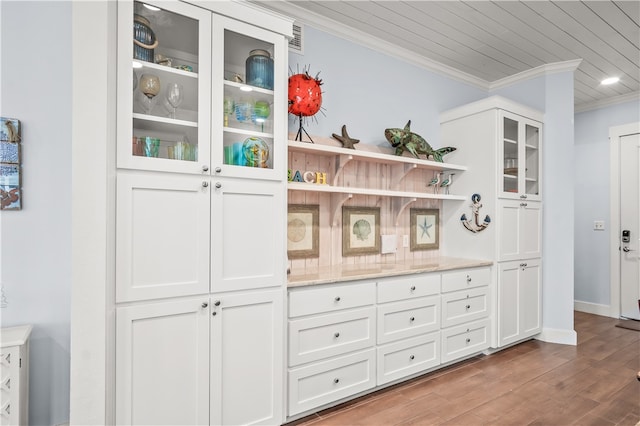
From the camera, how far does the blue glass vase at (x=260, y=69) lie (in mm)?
1974

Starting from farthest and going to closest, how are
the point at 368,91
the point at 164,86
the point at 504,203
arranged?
1. the point at 504,203
2. the point at 368,91
3. the point at 164,86

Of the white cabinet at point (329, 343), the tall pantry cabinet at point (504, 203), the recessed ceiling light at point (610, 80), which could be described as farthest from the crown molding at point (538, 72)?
the white cabinet at point (329, 343)

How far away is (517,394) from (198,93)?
285 centimetres

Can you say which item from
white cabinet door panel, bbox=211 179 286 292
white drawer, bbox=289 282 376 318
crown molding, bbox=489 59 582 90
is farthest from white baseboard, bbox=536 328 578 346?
white cabinet door panel, bbox=211 179 286 292

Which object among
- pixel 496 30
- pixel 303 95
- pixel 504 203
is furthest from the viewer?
pixel 504 203

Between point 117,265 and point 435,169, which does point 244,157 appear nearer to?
point 117,265

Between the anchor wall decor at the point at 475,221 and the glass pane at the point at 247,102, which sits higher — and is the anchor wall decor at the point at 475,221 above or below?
below

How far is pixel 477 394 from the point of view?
245 cm


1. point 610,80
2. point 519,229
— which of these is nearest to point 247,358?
point 519,229

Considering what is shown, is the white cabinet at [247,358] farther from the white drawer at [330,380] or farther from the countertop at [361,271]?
the countertop at [361,271]

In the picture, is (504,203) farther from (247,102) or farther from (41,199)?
(41,199)

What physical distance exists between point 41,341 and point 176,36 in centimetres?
177

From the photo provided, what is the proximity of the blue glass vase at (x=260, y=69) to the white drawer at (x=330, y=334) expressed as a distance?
1.40 meters

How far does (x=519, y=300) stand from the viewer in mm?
3338
